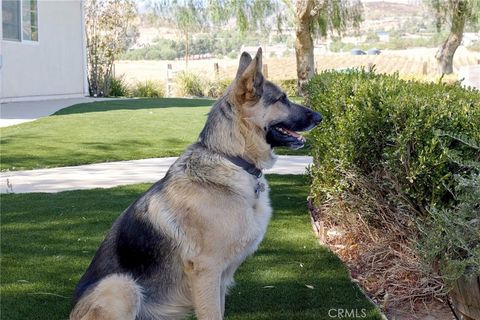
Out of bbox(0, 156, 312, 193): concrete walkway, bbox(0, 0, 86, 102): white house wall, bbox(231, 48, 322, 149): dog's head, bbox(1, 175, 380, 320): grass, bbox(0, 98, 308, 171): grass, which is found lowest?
bbox(1, 175, 380, 320): grass

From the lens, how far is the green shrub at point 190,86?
3325 centimetres

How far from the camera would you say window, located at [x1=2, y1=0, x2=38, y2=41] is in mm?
22797

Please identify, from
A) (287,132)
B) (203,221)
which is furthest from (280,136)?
(203,221)

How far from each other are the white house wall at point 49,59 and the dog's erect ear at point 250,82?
1957 centimetres

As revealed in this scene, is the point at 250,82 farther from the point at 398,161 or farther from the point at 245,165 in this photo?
the point at 398,161

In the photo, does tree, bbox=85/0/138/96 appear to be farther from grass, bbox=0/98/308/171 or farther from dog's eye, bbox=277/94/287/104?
dog's eye, bbox=277/94/287/104

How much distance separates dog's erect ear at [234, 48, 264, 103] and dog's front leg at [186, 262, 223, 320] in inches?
42.5

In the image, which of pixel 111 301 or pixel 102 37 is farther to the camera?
pixel 102 37

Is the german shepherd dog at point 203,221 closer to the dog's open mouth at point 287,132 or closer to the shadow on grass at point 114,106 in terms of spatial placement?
the dog's open mouth at point 287,132

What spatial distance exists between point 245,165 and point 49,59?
22775mm

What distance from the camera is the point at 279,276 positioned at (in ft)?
20.1

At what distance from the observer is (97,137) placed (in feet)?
50.0

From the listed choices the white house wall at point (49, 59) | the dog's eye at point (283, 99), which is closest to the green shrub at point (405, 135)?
the dog's eye at point (283, 99)

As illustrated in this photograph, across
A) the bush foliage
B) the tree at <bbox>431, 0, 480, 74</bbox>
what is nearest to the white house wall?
the tree at <bbox>431, 0, 480, 74</bbox>
